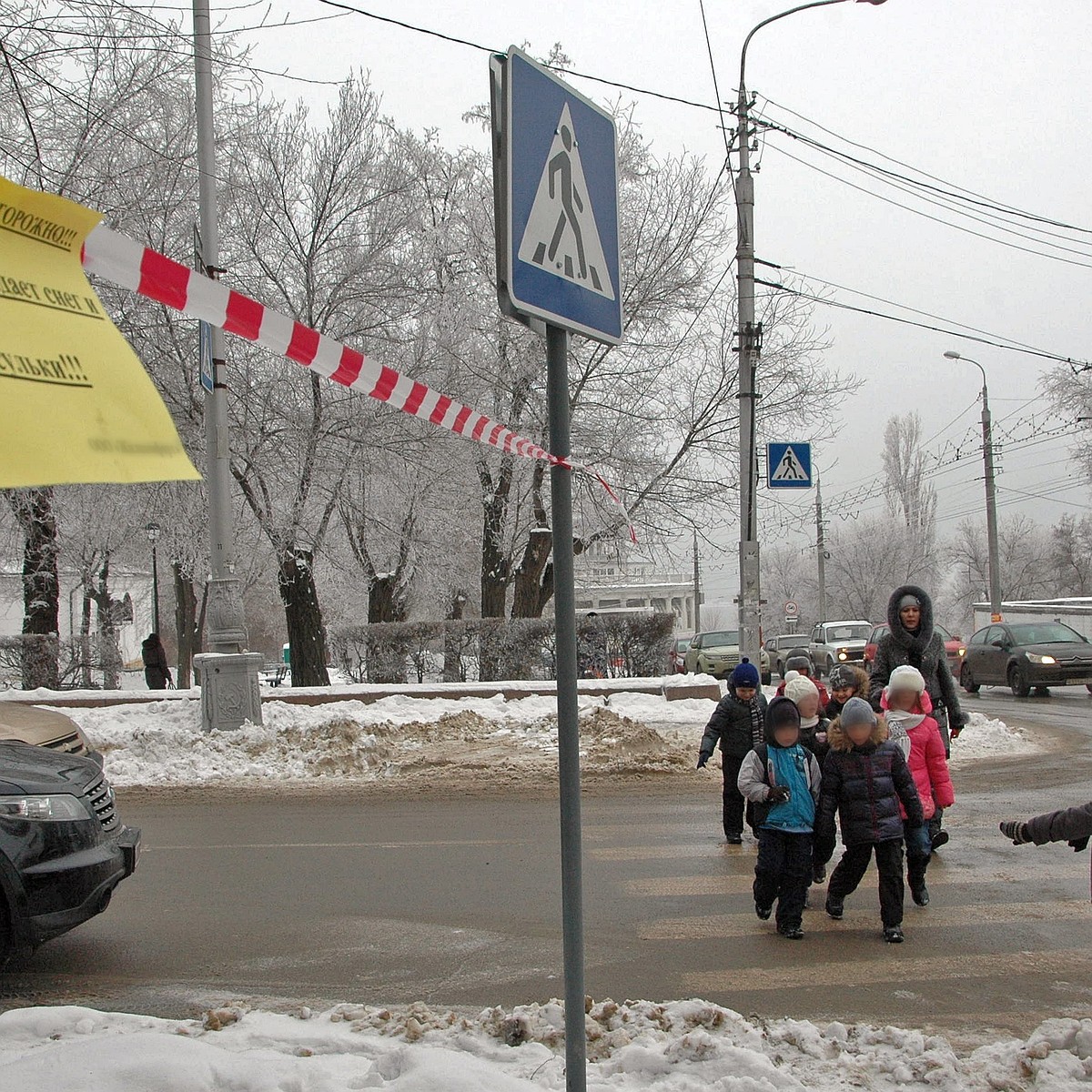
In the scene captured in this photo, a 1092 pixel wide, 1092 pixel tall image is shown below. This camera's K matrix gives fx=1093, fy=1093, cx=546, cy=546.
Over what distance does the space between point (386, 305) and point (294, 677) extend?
7.25 m

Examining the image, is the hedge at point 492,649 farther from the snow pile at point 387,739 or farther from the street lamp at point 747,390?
the street lamp at point 747,390

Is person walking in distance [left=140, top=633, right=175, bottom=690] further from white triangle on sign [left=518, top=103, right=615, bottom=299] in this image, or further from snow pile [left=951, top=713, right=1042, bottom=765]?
white triangle on sign [left=518, top=103, right=615, bottom=299]

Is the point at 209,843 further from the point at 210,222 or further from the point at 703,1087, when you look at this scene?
the point at 210,222

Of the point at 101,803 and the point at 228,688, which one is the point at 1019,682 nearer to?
the point at 228,688

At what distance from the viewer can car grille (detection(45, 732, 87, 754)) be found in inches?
346

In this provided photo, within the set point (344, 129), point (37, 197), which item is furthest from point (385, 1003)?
point (344, 129)

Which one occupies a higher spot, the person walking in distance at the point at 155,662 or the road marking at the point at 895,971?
the person walking in distance at the point at 155,662

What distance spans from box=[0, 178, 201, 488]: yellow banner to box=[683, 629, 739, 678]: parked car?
3132 cm

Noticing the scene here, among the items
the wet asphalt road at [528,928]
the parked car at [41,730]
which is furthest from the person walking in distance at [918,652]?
the parked car at [41,730]

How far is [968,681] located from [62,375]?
26.2 meters

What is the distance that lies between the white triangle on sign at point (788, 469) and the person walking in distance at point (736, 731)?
255 inches

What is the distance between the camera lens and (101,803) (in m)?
5.89

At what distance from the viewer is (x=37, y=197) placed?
78.9 inches

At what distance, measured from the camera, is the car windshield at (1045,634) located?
23.7 meters
